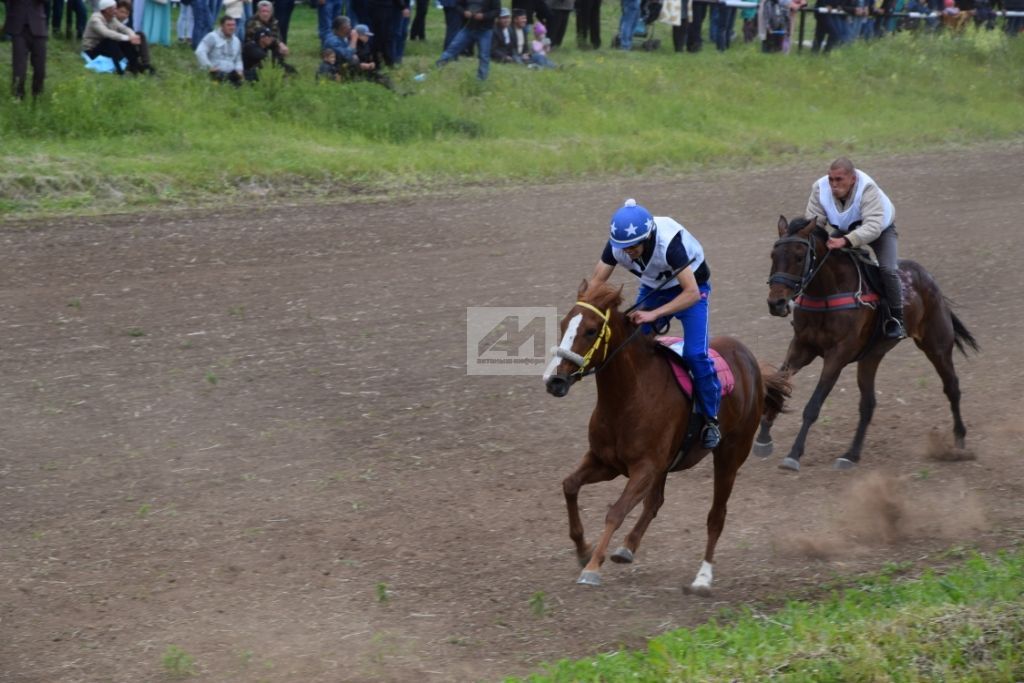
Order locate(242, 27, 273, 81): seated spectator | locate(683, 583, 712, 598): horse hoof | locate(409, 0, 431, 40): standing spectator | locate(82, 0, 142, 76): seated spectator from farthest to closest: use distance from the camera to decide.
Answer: locate(409, 0, 431, 40): standing spectator → locate(242, 27, 273, 81): seated spectator → locate(82, 0, 142, 76): seated spectator → locate(683, 583, 712, 598): horse hoof

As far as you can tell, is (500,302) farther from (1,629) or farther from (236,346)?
(1,629)

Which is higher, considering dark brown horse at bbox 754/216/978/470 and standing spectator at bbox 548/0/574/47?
standing spectator at bbox 548/0/574/47

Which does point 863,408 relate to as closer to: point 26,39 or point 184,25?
point 26,39

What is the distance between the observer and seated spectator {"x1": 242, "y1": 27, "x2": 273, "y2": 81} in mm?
19578

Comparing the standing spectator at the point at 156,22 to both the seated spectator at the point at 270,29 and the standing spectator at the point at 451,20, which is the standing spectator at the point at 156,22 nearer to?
the seated spectator at the point at 270,29

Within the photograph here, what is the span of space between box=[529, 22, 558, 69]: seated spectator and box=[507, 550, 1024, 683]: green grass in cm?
1738

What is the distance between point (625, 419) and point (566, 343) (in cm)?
83

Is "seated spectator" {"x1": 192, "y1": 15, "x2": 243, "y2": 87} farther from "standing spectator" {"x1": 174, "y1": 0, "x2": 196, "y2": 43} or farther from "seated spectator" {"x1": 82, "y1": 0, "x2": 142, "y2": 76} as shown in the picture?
"standing spectator" {"x1": 174, "y1": 0, "x2": 196, "y2": 43}

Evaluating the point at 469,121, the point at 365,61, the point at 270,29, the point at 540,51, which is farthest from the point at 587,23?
the point at 270,29

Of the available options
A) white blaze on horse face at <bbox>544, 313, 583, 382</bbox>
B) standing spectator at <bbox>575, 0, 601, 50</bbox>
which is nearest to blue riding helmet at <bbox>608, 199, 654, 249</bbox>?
white blaze on horse face at <bbox>544, 313, 583, 382</bbox>

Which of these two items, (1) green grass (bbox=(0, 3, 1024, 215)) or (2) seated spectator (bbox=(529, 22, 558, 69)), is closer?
(1) green grass (bbox=(0, 3, 1024, 215))

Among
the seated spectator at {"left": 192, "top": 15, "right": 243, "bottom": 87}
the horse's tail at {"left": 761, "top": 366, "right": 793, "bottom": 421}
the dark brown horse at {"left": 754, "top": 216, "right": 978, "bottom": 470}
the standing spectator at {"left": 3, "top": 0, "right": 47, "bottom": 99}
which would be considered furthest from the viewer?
the seated spectator at {"left": 192, "top": 15, "right": 243, "bottom": 87}

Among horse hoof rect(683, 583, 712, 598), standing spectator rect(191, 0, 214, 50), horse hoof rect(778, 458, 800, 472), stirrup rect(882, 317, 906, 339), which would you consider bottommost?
horse hoof rect(683, 583, 712, 598)

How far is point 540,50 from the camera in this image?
77.6ft
